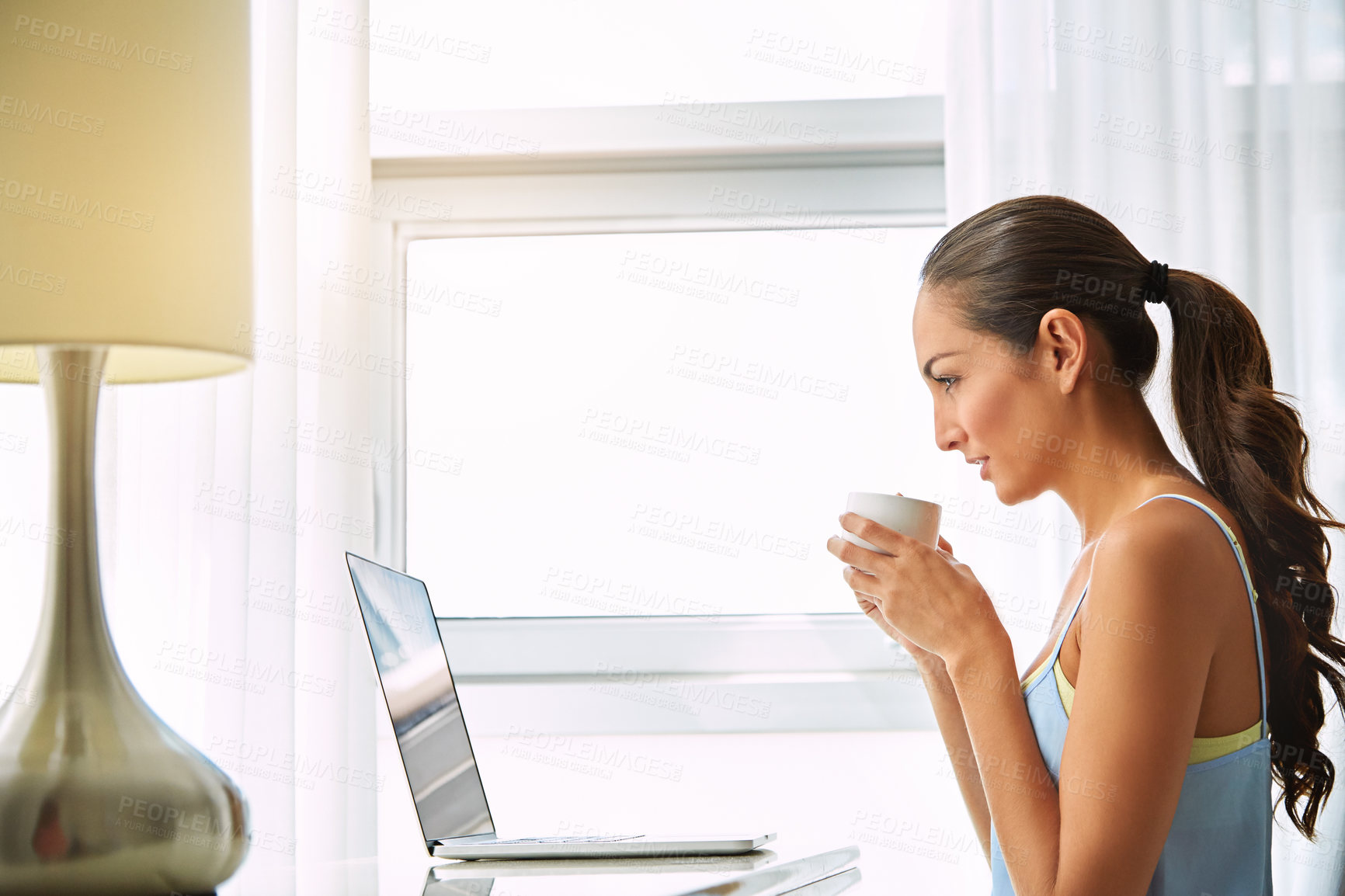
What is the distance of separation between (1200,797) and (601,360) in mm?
1083

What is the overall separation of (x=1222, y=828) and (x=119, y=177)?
1.06 meters

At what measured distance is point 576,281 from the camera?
5.60ft

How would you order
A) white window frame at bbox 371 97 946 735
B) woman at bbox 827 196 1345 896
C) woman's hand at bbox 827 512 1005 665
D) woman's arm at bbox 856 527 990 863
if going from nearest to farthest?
woman at bbox 827 196 1345 896 → woman's hand at bbox 827 512 1005 665 → woman's arm at bbox 856 527 990 863 → white window frame at bbox 371 97 946 735

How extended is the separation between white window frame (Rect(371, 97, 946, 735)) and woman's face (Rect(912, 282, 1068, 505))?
64 cm

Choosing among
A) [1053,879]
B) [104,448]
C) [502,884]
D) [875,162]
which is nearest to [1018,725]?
[1053,879]

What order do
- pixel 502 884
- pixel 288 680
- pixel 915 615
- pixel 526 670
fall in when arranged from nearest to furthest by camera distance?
pixel 502 884
pixel 915 615
pixel 288 680
pixel 526 670

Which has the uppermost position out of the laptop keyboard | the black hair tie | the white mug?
the black hair tie

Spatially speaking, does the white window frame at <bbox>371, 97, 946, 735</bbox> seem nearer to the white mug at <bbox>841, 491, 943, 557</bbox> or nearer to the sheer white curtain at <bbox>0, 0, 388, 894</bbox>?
the sheer white curtain at <bbox>0, 0, 388, 894</bbox>

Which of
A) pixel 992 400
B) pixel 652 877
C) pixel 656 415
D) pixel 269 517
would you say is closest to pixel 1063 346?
pixel 992 400

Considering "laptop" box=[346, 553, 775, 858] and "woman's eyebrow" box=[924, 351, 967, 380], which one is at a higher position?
"woman's eyebrow" box=[924, 351, 967, 380]

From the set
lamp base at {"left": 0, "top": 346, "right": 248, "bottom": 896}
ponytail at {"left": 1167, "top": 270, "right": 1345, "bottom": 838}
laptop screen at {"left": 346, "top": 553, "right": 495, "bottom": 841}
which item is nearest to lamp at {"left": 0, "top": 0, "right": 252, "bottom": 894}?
lamp base at {"left": 0, "top": 346, "right": 248, "bottom": 896}

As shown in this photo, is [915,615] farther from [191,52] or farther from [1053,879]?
[191,52]

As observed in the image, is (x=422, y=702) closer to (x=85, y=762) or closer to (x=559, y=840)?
(x=559, y=840)

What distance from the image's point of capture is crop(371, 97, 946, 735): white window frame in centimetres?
158
